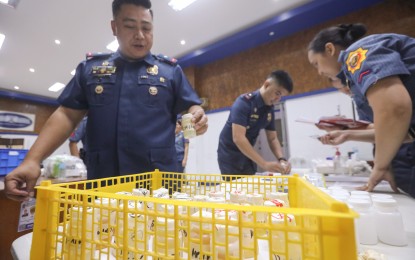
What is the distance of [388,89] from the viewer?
0.72 m

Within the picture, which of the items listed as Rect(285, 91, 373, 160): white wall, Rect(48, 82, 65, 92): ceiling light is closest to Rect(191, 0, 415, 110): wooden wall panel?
Rect(285, 91, 373, 160): white wall

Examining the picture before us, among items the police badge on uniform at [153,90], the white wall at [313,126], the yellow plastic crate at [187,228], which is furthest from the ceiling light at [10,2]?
the white wall at [313,126]

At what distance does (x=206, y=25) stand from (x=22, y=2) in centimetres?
235

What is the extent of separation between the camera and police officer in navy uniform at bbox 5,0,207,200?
2.90 ft

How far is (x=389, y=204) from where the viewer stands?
0.48m

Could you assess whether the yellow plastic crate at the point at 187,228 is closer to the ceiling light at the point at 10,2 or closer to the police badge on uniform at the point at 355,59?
the police badge on uniform at the point at 355,59

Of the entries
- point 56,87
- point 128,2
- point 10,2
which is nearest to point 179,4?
point 128,2

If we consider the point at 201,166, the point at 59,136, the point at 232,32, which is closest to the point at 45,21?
the point at 232,32

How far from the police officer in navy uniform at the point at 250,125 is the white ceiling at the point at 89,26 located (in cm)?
166

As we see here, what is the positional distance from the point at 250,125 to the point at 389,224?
1.28 metres

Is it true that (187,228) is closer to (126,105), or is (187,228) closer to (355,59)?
(126,105)

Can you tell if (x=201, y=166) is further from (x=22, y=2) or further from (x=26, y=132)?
(x=26, y=132)

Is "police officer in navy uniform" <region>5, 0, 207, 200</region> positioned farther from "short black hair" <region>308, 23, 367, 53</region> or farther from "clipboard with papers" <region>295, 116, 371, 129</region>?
"clipboard with papers" <region>295, 116, 371, 129</region>

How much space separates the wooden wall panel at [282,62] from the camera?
2508 millimetres
